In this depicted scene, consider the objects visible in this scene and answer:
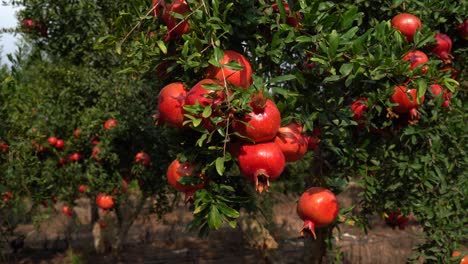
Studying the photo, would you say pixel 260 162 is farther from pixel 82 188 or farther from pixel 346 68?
pixel 82 188

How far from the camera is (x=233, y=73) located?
1476mm

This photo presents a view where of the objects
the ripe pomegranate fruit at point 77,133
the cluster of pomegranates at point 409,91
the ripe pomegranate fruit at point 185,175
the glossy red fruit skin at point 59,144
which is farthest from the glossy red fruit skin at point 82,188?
the ripe pomegranate fruit at point 185,175

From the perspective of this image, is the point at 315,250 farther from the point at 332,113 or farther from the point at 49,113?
the point at 49,113

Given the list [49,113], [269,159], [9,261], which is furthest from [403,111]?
[9,261]

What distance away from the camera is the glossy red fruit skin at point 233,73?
4.84ft

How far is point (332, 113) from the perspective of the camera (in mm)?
1979

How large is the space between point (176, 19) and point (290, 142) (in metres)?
0.61

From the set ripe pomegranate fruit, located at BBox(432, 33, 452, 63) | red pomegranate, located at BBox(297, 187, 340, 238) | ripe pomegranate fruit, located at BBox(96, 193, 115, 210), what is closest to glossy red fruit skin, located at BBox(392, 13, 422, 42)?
A: ripe pomegranate fruit, located at BBox(432, 33, 452, 63)

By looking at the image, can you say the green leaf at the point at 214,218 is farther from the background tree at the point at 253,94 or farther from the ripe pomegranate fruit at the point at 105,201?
the ripe pomegranate fruit at the point at 105,201

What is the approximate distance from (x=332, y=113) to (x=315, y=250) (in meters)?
1.98

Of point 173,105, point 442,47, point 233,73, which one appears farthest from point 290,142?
point 442,47

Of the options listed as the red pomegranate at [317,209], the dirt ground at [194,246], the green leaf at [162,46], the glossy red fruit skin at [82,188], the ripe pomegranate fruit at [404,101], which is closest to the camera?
the green leaf at [162,46]

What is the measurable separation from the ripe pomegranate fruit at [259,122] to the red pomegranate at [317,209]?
0.51m

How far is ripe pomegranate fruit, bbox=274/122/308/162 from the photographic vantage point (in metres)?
1.54
